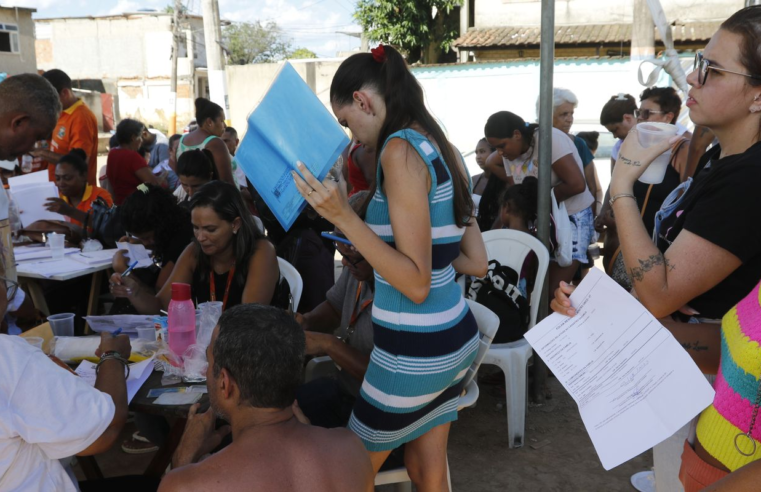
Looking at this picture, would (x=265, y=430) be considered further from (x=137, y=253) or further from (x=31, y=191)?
(x=31, y=191)

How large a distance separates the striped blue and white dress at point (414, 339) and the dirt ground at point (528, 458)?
145cm

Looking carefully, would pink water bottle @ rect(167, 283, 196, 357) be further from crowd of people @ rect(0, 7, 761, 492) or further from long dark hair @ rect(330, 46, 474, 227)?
long dark hair @ rect(330, 46, 474, 227)

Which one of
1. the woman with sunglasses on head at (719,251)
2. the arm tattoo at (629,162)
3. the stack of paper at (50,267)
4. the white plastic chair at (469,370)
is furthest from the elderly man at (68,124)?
the woman with sunglasses on head at (719,251)

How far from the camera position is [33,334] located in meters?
2.60

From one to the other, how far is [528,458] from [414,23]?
57.1 ft

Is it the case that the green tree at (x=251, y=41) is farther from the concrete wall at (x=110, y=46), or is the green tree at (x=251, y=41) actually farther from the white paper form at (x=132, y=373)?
the white paper form at (x=132, y=373)

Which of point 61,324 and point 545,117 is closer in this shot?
point 61,324

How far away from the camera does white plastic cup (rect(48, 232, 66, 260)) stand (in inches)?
178

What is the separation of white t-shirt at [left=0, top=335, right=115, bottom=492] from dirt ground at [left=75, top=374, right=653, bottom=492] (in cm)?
187

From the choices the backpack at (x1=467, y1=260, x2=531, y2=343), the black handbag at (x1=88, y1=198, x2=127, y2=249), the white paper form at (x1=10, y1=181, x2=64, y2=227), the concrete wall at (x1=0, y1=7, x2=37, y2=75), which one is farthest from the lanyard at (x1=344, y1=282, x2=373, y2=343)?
the concrete wall at (x1=0, y1=7, x2=37, y2=75)

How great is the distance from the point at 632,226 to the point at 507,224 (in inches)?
106

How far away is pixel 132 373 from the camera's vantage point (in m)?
2.35

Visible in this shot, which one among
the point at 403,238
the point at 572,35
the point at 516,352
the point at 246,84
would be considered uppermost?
the point at 572,35

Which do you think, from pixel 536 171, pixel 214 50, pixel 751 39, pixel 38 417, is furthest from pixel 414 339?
pixel 214 50
